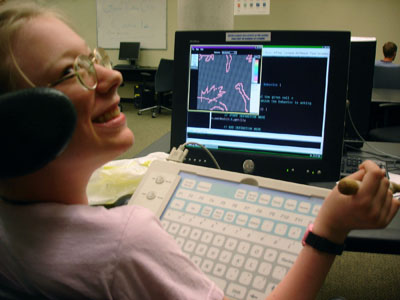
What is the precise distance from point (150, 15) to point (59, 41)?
6263 millimetres

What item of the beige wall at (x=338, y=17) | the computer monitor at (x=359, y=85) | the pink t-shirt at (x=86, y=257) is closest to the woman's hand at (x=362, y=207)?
the pink t-shirt at (x=86, y=257)

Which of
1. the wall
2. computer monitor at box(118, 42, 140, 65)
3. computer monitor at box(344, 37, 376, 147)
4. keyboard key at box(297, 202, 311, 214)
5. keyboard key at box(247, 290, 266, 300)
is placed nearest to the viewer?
keyboard key at box(247, 290, 266, 300)

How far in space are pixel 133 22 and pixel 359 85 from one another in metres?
5.75

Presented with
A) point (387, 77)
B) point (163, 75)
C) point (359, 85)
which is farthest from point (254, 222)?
point (163, 75)

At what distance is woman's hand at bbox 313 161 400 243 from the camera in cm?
53

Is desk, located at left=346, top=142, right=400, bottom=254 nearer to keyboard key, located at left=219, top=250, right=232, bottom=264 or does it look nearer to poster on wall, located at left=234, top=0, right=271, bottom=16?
keyboard key, located at left=219, top=250, right=232, bottom=264

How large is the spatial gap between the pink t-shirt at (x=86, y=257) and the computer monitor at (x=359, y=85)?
1135 millimetres

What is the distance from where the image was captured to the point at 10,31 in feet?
1.66

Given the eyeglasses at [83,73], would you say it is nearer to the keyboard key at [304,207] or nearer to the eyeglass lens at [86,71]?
the eyeglass lens at [86,71]

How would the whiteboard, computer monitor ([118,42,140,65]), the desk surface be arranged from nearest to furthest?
the desk surface
the whiteboard
computer monitor ([118,42,140,65])

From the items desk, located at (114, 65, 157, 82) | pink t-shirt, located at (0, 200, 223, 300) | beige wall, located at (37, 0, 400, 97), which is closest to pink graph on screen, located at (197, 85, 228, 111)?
pink t-shirt, located at (0, 200, 223, 300)

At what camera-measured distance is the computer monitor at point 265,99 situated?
1.01 m

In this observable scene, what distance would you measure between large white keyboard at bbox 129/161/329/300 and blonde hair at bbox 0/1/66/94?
1.33ft

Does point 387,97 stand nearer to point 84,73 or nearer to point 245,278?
point 245,278
